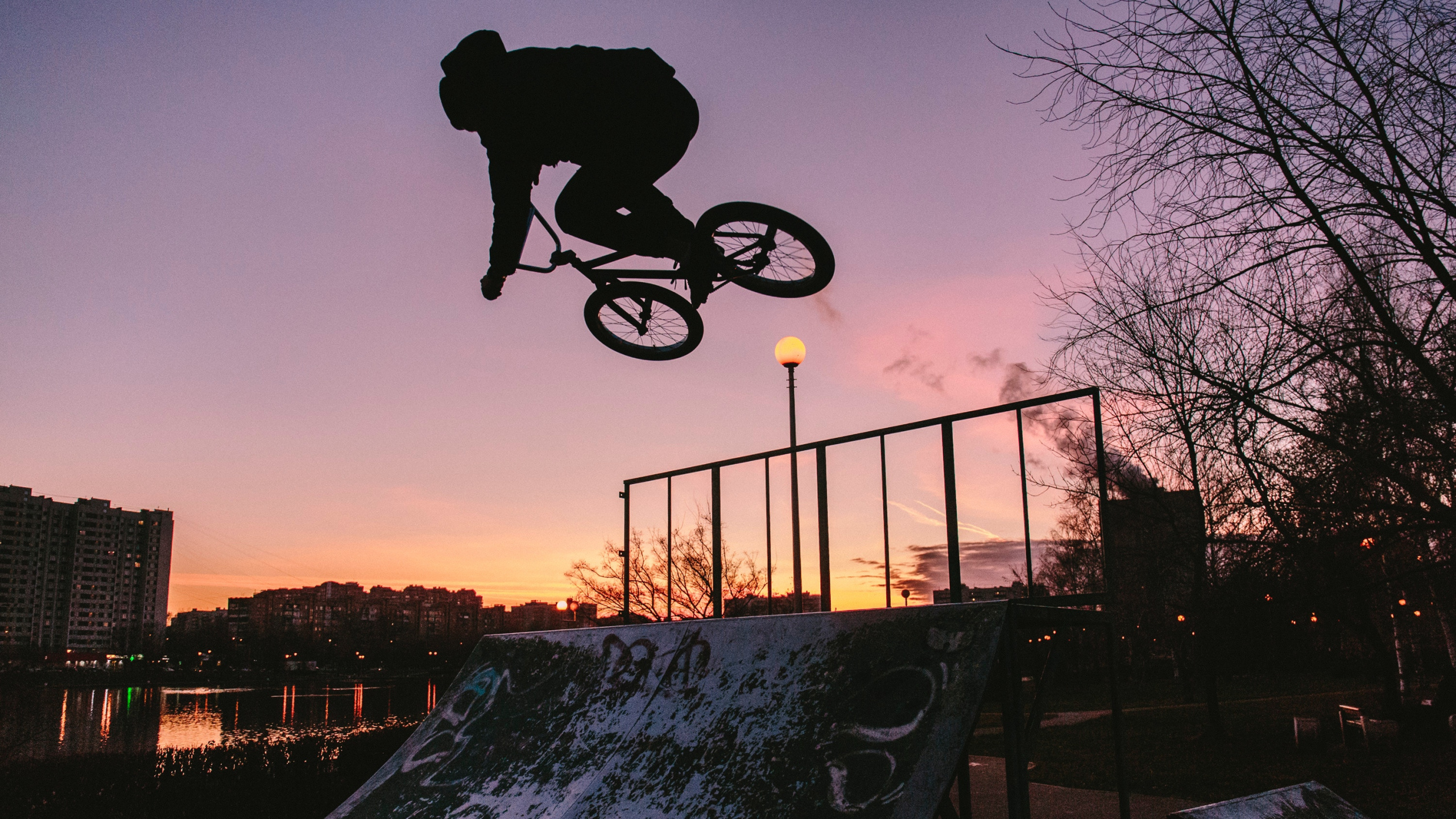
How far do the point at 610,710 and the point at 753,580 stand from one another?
62.9 feet

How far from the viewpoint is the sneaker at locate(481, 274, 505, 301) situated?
383 cm

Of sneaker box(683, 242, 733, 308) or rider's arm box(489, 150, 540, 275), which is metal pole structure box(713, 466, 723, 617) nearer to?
sneaker box(683, 242, 733, 308)

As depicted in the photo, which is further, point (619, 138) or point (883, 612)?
point (883, 612)

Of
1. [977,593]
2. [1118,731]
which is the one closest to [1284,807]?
[1118,731]

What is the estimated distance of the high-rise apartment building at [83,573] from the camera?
449 feet

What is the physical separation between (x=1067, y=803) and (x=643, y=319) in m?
8.37

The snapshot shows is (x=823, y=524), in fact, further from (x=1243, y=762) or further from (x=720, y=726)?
(x=1243, y=762)

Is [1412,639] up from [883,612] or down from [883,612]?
down

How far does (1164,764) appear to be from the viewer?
42.5 ft

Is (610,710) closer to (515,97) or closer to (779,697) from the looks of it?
(779,697)

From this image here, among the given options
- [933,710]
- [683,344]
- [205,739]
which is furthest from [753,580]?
[205,739]

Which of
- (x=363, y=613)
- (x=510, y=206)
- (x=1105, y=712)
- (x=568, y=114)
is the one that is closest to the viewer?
(x=568, y=114)

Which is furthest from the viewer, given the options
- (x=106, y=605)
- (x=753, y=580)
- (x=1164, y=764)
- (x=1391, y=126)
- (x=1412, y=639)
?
(x=106, y=605)

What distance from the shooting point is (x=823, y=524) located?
17.7 feet
